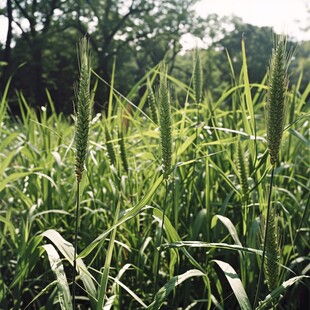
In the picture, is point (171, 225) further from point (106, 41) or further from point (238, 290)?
point (106, 41)

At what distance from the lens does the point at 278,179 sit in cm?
189

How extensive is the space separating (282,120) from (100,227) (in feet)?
3.48

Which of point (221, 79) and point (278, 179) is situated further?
point (221, 79)

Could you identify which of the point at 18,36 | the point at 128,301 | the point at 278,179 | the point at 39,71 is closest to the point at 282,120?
the point at 128,301

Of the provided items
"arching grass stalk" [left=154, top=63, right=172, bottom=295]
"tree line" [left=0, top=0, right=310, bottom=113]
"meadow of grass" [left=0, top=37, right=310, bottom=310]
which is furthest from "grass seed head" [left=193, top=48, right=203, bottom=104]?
"tree line" [left=0, top=0, right=310, bottom=113]

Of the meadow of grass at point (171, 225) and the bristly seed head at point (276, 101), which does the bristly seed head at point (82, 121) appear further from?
the bristly seed head at point (276, 101)

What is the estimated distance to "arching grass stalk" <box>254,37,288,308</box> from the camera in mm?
879

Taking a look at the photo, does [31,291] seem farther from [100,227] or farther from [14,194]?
[14,194]

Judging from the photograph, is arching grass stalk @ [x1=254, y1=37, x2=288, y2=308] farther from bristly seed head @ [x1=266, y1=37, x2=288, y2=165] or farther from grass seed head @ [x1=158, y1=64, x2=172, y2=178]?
grass seed head @ [x1=158, y1=64, x2=172, y2=178]

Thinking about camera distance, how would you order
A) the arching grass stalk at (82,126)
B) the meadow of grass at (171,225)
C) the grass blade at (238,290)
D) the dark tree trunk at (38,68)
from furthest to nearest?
the dark tree trunk at (38,68) < the meadow of grass at (171,225) < the grass blade at (238,290) < the arching grass stalk at (82,126)

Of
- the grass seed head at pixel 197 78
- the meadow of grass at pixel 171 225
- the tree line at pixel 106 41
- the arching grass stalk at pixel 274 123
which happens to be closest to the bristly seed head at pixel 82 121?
the meadow of grass at pixel 171 225

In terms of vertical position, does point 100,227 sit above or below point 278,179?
below

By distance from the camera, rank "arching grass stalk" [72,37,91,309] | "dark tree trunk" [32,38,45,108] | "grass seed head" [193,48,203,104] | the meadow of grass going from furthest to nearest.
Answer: "dark tree trunk" [32,38,45,108], "grass seed head" [193,48,203,104], the meadow of grass, "arching grass stalk" [72,37,91,309]

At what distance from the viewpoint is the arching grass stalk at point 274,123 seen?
0.88 metres
